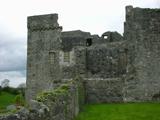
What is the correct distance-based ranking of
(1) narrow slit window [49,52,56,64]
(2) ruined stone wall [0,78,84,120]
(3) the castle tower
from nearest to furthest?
1. (2) ruined stone wall [0,78,84,120]
2. (1) narrow slit window [49,52,56,64]
3. (3) the castle tower

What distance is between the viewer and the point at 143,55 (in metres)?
39.3

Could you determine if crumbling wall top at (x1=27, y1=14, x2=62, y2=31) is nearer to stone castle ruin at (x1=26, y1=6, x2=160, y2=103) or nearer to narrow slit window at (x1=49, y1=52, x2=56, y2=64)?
stone castle ruin at (x1=26, y1=6, x2=160, y2=103)

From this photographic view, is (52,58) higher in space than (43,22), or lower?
lower

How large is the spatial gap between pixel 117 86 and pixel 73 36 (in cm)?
1059

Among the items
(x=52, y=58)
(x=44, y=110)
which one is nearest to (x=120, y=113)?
(x=44, y=110)

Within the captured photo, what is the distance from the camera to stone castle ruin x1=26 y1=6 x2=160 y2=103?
1528 inches

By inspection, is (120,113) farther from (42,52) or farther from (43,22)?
(43,22)

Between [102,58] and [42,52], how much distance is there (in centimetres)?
822

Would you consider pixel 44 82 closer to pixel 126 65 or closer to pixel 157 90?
pixel 126 65

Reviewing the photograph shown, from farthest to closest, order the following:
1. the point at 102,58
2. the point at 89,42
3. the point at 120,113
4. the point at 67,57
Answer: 1. the point at 89,42
2. the point at 67,57
3. the point at 102,58
4. the point at 120,113

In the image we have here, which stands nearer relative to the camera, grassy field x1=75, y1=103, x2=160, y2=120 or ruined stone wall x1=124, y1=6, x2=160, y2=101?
grassy field x1=75, y1=103, x2=160, y2=120

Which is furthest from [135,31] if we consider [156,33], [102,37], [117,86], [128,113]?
[128,113]

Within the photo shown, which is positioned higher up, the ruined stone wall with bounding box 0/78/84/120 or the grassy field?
the ruined stone wall with bounding box 0/78/84/120

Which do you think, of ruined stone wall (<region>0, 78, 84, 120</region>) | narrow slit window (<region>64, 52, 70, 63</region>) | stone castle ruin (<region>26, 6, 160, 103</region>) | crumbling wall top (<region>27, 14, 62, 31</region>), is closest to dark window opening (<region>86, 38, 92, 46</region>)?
stone castle ruin (<region>26, 6, 160, 103</region>)
